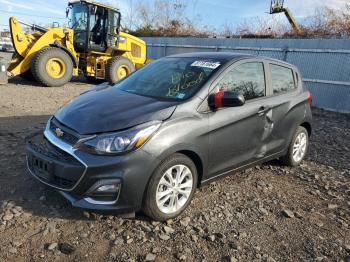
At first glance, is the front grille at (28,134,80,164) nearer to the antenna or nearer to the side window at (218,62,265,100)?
the side window at (218,62,265,100)

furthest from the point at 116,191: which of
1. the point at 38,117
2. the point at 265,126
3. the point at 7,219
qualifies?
the point at 38,117

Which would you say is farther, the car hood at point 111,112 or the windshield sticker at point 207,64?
the windshield sticker at point 207,64

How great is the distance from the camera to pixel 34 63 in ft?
37.1

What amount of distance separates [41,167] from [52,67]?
9137 millimetres

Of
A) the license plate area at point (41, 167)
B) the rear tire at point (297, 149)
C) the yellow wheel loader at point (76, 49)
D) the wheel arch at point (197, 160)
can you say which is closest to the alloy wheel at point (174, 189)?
the wheel arch at point (197, 160)

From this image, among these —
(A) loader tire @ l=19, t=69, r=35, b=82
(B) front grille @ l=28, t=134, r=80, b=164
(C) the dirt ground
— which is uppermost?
(B) front grille @ l=28, t=134, r=80, b=164

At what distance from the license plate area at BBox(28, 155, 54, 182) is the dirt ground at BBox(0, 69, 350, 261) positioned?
0.38 meters

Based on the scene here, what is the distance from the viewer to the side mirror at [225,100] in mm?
3752

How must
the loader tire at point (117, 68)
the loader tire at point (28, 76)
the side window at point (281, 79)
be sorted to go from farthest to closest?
the loader tire at point (117, 68) → the loader tire at point (28, 76) → the side window at point (281, 79)

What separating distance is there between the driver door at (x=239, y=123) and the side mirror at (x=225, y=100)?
0.31 ft

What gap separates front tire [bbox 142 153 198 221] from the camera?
3363mm

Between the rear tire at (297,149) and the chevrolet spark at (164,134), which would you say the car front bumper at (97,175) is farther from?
the rear tire at (297,149)

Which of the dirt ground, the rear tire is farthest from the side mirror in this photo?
the rear tire

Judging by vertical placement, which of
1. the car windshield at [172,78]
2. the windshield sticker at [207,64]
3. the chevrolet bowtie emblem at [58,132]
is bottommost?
the chevrolet bowtie emblem at [58,132]
